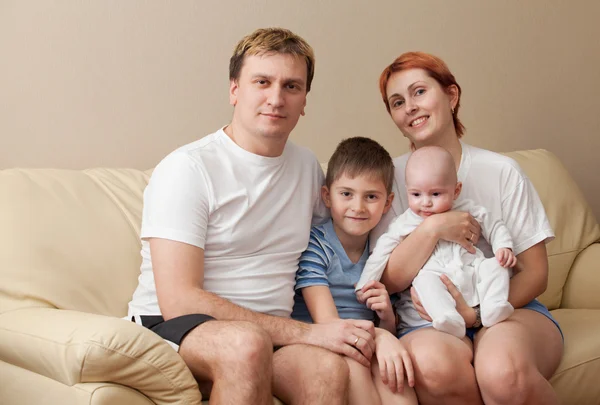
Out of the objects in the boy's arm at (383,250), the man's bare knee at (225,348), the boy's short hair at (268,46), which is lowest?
the man's bare knee at (225,348)

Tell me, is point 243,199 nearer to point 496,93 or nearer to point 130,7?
point 130,7

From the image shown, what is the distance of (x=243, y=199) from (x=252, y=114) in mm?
231

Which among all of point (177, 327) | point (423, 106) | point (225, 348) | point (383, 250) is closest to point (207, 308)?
point (177, 327)

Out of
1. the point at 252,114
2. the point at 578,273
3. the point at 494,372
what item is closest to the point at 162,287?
the point at 252,114

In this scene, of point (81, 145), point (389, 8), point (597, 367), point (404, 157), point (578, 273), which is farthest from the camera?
point (389, 8)

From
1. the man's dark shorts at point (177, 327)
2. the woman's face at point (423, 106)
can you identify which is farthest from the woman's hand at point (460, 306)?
the man's dark shorts at point (177, 327)

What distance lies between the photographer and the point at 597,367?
2.21 m

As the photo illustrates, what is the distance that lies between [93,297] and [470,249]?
1.07 meters

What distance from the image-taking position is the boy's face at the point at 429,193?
2100 mm

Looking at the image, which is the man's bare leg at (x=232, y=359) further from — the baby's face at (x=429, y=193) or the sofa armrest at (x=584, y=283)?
the sofa armrest at (x=584, y=283)

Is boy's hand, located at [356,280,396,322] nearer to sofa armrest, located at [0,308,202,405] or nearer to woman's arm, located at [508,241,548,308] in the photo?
woman's arm, located at [508,241,548,308]

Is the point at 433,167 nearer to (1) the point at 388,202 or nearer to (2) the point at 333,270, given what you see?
(1) the point at 388,202

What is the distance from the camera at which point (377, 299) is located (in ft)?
6.86

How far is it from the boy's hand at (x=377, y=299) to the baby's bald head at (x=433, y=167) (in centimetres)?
31
